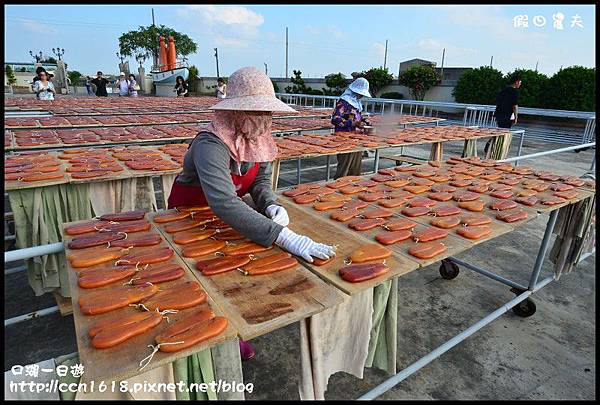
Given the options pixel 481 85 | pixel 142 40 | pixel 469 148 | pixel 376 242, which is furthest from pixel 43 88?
pixel 142 40

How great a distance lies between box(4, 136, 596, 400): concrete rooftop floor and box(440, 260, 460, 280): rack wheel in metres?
0.06

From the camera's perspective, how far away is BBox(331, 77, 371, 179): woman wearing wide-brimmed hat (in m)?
5.88

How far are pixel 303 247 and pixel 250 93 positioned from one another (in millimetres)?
845

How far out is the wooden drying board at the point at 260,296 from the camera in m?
1.21

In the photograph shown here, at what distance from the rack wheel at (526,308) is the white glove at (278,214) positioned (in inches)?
98.0

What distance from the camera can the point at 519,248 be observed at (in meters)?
4.38

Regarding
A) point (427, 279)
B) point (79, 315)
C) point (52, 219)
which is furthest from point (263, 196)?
point (427, 279)

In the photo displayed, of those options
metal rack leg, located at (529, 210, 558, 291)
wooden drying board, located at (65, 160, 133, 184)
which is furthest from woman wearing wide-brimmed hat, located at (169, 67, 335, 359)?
metal rack leg, located at (529, 210, 558, 291)

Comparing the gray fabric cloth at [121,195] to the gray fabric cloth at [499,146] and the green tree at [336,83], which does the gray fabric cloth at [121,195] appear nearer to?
the gray fabric cloth at [499,146]

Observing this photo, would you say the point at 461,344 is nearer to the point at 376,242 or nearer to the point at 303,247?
the point at 376,242

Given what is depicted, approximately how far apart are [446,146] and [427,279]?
340 inches

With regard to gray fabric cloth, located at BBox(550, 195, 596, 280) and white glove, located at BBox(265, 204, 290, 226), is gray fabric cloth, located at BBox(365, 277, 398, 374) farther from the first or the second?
gray fabric cloth, located at BBox(550, 195, 596, 280)

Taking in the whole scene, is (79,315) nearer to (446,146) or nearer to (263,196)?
(263,196)

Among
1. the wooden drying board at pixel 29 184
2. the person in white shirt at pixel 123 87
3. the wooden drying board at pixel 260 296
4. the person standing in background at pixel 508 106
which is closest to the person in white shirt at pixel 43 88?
the person in white shirt at pixel 123 87
